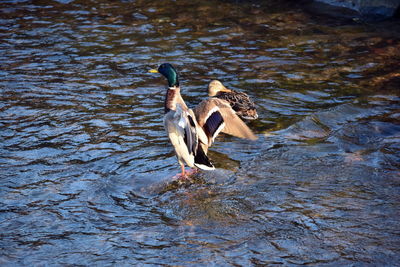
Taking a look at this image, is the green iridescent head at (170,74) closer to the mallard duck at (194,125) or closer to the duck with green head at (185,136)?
the mallard duck at (194,125)

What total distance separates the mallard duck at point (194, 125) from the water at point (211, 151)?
0.28m

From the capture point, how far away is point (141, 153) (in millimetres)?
6672

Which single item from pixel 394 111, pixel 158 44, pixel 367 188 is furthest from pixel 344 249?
pixel 158 44

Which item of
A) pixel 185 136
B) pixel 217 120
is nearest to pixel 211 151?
pixel 217 120

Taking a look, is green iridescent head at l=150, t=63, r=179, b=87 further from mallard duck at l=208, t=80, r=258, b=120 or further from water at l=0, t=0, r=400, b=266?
mallard duck at l=208, t=80, r=258, b=120

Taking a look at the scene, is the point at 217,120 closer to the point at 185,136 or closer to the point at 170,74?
the point at 185,136

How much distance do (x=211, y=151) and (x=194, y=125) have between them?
1.05 metres

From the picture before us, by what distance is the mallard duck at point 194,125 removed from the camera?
235 inches

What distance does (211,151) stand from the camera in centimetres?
696

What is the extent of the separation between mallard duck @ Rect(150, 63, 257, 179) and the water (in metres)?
0.28

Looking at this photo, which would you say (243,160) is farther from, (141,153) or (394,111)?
(394,111)

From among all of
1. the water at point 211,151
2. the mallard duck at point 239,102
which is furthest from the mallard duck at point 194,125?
the mallard duck at point 239,102

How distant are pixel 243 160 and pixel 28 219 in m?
2.55

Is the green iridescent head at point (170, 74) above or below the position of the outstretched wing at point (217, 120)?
above
